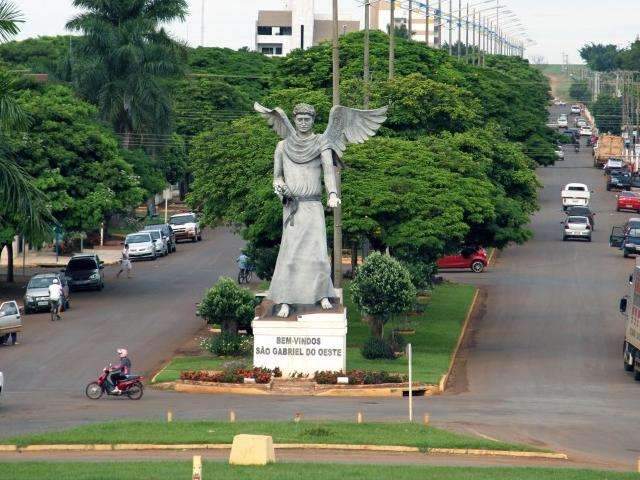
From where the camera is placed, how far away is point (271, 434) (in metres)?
31.2

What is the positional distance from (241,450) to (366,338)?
22905 millimetres

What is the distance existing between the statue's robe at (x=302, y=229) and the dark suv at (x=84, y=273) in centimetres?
2542

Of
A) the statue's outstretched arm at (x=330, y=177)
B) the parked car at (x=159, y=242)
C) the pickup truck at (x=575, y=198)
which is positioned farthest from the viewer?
the pickup truck at (x=575, y=198)

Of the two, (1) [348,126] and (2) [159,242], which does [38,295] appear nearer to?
(1) [348,126]

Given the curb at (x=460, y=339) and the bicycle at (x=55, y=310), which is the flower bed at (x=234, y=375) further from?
the bicycle at (x=55, y=310)

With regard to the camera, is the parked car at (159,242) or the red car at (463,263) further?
the parked car at (159,242)

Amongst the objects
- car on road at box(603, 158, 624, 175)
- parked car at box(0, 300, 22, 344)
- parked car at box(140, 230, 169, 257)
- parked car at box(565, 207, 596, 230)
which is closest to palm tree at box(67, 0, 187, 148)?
parked car at box(140, 230, 169, 257)

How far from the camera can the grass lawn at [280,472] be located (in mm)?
25766

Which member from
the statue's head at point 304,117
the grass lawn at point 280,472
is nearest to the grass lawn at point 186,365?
the statue's head at point 304,117

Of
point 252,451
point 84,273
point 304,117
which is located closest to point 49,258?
point 84,273

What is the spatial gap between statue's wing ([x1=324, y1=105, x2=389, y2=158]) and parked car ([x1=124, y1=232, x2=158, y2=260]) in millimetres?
38846

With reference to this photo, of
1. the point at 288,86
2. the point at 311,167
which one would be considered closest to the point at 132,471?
the point at 311,167

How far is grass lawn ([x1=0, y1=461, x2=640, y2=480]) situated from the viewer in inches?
1014

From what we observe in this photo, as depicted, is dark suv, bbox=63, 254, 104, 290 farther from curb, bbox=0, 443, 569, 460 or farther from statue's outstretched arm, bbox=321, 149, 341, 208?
curb, bbox=0, 443, 569, 460
